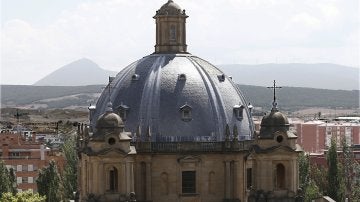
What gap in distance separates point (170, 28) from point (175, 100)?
852 centimetres

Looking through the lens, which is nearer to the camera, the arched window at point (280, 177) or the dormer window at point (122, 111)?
the arched window at point (280, 177)

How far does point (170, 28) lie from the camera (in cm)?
8850

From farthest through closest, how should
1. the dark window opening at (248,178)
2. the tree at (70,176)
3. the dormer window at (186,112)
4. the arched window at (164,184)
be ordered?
the tree at (70,176) < the dark window opening at (248,178) < the dormer window at (186,112) < the arched window at (164,184)

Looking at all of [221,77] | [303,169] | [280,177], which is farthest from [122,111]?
[303,169]

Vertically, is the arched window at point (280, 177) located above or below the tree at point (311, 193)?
above

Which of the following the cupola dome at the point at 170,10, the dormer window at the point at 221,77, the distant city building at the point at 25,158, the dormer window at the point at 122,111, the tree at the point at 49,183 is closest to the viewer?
the dormer window at the point at 122,111

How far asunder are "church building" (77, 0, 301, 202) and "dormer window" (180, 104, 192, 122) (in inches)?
3.2

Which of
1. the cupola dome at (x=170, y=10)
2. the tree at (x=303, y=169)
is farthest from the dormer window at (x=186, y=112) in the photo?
the tree at (x=303, y=169)

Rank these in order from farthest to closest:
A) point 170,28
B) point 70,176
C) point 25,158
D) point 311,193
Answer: point 25,158
point 70,176
point 311,193
point 170,28

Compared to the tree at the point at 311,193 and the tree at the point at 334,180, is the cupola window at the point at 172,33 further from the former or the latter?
the tree at the point at 334,180

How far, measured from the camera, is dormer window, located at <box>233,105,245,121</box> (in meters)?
83.5

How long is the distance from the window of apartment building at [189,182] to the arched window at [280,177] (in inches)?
259

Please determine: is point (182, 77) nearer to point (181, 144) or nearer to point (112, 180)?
point (181, 144)

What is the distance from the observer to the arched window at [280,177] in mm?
80062
